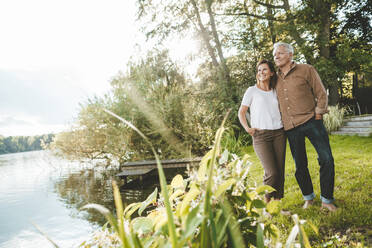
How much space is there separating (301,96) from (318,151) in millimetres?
670

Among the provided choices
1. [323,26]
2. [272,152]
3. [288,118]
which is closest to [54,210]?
[272,152]

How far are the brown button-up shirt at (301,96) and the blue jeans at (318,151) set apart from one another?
0.11 m

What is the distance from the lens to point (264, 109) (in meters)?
2.80

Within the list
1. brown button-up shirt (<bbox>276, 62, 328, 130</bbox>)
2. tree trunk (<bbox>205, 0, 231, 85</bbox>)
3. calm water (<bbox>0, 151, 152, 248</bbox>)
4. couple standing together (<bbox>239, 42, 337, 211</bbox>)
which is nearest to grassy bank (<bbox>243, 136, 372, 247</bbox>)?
couple standing together (<bbox>239, 42, 337, 211</bbox>)

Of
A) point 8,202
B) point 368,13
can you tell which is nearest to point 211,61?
point 368,13

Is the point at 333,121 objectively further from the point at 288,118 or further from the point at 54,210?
the point at 54,210

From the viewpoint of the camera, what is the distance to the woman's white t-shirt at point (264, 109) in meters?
2.79

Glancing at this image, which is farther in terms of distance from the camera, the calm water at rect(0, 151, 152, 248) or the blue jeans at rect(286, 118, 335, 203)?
the calm water at rect(0, 151, 152, 248)

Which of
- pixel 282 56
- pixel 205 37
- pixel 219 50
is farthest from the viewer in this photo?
pixel 205 37

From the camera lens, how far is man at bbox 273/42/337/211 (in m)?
2.68

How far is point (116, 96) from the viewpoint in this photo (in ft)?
31.9

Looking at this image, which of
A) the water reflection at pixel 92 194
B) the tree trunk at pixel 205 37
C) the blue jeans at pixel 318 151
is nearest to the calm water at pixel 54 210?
the water reflection at pixel 92 194

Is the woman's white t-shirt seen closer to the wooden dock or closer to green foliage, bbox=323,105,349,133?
the wooden dock

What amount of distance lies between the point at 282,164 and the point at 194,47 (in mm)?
11163
